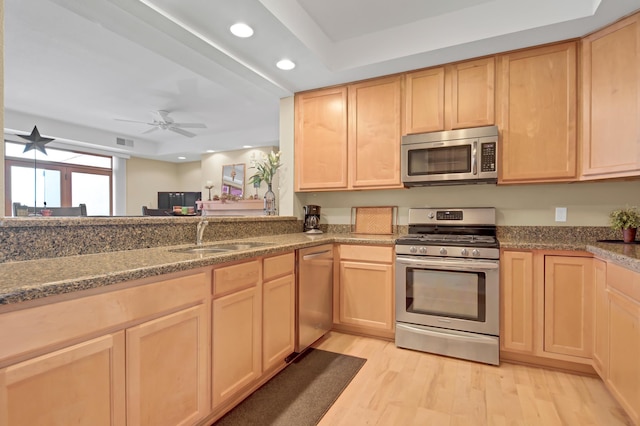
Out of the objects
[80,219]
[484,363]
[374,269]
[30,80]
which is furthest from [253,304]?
[30,80]

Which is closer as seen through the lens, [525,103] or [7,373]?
[7,373]

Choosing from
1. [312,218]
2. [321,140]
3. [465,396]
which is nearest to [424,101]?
[321,140]

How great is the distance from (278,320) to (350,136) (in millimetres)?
1854

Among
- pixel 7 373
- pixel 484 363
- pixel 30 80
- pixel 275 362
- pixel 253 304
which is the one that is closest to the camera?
pixel 7 373

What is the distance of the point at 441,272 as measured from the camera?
8.02ft

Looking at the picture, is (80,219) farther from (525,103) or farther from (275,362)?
(525,103)

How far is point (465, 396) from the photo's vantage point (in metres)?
1.91

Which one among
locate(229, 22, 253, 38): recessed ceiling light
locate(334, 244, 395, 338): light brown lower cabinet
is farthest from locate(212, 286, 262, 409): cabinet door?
locate(229, 22, 253, 38): recessed ceiling light

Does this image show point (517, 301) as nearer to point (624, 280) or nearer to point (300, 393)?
point (624, 280)

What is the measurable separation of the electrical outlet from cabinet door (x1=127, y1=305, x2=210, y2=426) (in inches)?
108

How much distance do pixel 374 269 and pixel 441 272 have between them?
1.78ft

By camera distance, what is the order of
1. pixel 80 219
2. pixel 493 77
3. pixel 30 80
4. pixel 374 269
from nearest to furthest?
1. pixel 80 219
2. pixel 493 77
3. pixel 374 269
4. pixel 30 80

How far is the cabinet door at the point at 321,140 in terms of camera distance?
3109 millimetres

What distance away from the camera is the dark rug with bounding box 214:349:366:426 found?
169 centimetres
